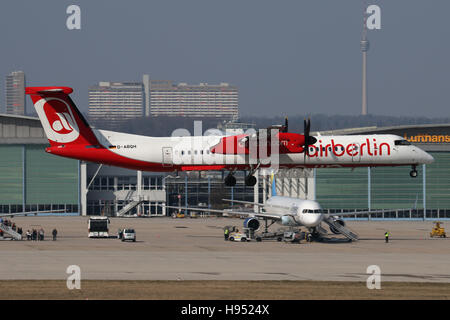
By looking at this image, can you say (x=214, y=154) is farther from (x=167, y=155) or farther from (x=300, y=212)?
(x=300, y=212)

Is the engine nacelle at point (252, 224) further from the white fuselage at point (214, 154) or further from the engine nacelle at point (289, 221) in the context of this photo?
the white fuselage at point (214, 154)

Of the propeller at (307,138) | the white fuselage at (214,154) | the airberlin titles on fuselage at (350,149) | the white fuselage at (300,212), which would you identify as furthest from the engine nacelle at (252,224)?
the propeller at (307,138)

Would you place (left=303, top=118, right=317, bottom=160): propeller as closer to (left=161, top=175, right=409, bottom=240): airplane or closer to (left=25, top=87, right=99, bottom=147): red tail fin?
(left=25, top=87, right=99, bottom=147): red tail fin

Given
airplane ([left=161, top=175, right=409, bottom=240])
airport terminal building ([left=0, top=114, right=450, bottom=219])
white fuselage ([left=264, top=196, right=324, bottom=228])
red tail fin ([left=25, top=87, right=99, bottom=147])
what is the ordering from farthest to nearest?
airport terminal building ([left=0, top=114, right=450, bottom=219]), airplane ([left=161, top=175, right=409, bottom=240]), white fuselage ([left=264, top=196, right=324, bottom=228]), red tail fin ([left=25, top=87, right=99, bottom=147])

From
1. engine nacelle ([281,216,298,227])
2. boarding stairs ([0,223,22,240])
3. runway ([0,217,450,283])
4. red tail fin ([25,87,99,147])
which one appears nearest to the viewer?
runway ([0,217,450,283])

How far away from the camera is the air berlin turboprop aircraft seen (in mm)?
61062

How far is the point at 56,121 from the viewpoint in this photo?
61188mm

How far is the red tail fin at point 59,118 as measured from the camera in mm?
61031

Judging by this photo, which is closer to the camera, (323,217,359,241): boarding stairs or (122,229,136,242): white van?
(122,229,136,242): white van

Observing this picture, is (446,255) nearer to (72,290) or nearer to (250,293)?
(250,293)

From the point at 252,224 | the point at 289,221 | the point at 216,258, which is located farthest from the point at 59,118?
the point at 289,221

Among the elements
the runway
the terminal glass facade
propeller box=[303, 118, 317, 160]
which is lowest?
the runway

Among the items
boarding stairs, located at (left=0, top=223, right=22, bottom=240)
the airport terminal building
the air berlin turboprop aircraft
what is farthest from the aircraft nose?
the airport terminal building
